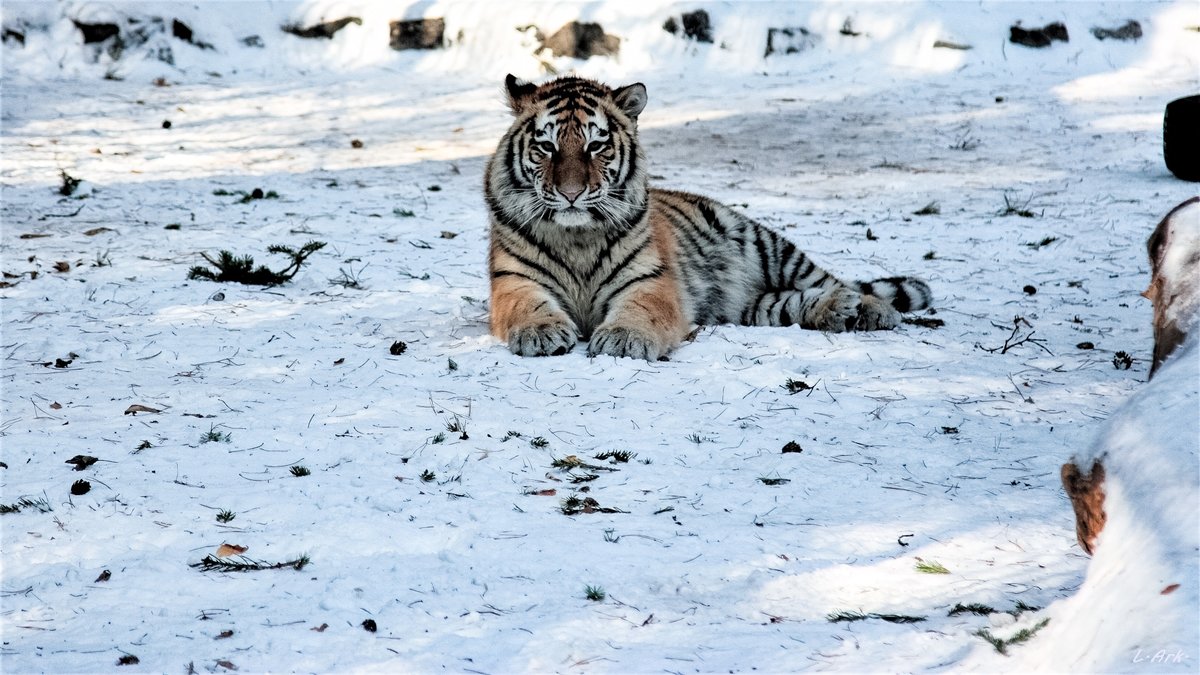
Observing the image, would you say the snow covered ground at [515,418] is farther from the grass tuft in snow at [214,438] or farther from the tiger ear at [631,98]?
the tiger ear at [631,98]

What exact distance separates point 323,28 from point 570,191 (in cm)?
867

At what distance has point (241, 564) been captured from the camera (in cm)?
290

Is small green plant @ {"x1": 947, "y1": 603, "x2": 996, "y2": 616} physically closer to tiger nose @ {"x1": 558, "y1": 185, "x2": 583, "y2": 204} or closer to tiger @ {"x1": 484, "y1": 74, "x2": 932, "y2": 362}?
tiger @ {"x1": 484, "y1": 74, "x2": 932, "y2": 362}

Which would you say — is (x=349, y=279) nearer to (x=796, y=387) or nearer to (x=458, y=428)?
(x=458, y=428)

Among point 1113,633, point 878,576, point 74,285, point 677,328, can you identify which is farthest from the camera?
point 74,285

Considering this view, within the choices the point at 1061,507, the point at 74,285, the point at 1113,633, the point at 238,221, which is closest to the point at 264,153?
the point at 238,221

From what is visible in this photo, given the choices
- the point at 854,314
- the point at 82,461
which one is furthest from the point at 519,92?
the point at 82,461

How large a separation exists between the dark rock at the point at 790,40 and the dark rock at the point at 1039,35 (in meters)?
1.96

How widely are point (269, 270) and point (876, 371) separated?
124 inches

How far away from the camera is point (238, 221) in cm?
739

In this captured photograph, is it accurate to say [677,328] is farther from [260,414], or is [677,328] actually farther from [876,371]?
[260,414]

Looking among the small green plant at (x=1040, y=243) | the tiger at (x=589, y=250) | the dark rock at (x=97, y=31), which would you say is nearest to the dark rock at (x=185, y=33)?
the dark rock at (x=97, y=31)

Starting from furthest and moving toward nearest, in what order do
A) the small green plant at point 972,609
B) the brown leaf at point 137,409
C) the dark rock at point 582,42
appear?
the dark rock at point 582,42, the brown leaf at point 137,409, the small green plant at point 972,609

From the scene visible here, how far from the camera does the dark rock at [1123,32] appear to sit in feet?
39.0
